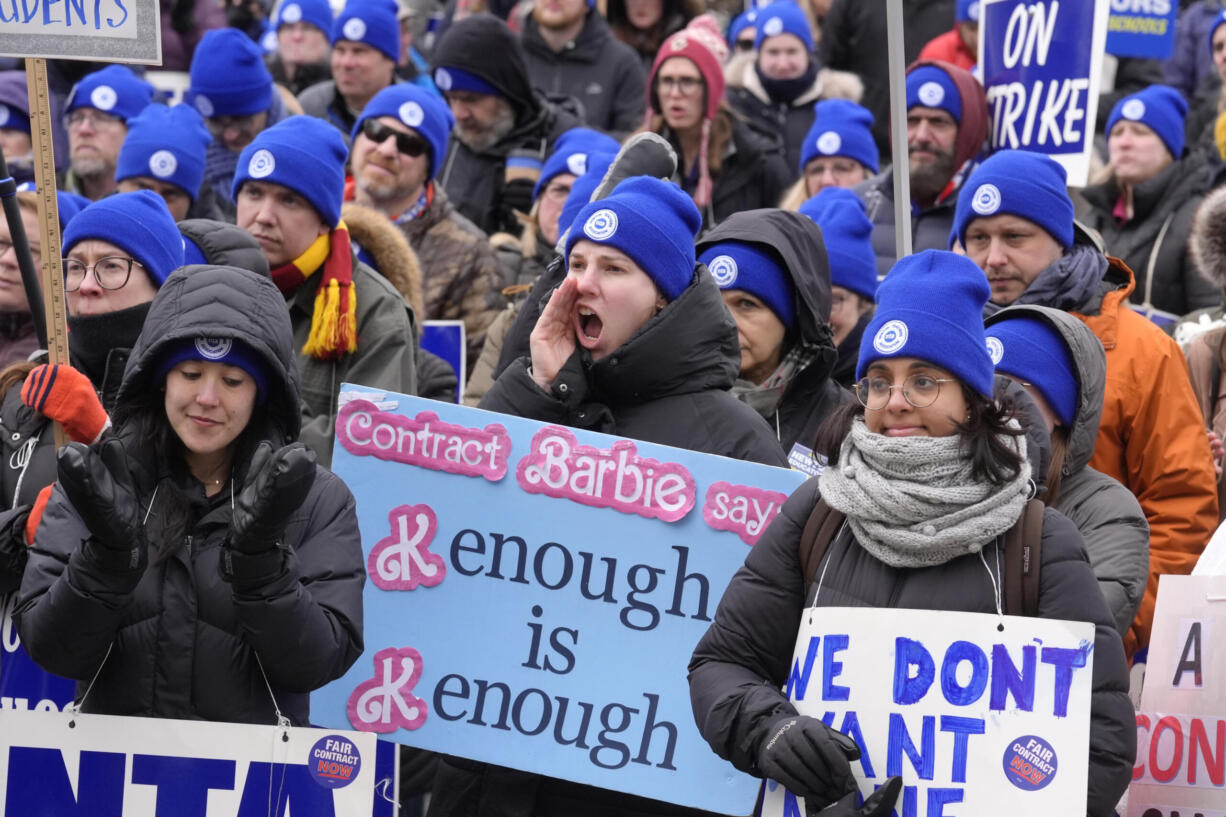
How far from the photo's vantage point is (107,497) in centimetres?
411

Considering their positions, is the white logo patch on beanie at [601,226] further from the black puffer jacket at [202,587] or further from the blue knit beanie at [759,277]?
the black puffer jacket at [202,587]

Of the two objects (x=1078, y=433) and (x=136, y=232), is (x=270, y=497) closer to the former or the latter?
(x=136, y=232)

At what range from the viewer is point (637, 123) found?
37.7ft

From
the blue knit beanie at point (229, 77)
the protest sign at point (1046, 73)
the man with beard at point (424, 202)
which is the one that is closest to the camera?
the protest sign at point (1046, 73)

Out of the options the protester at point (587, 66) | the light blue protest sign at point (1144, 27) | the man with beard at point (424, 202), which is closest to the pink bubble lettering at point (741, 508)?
the man with beard at point (424, 202)

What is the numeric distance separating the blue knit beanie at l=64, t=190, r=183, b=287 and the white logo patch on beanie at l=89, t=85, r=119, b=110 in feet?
14.8

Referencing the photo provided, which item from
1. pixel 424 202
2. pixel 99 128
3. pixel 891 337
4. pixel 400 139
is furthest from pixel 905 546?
pixel 99 128

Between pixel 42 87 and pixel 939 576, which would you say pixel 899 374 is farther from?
pixel 42 87

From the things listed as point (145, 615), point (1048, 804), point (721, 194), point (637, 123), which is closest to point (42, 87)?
point (145, 615)

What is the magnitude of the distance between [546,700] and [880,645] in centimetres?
127

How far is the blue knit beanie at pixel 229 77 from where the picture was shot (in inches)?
374

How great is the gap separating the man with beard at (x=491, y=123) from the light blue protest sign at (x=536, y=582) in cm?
491

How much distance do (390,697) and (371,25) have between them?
6.17 metres

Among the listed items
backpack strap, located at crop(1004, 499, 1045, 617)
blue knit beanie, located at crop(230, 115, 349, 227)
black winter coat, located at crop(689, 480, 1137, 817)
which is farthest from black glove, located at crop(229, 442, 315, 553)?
blue knit beanie, located at crop(230, 115, 349, 227)
